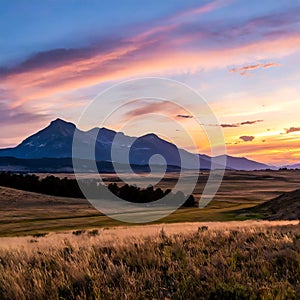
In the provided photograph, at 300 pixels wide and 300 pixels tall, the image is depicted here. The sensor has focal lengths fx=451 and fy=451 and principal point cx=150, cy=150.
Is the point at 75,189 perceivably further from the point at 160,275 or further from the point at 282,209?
the point at 160,275

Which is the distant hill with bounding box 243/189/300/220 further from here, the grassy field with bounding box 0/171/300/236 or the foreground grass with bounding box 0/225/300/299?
the foreground grass with bounding box 0/225/300/299

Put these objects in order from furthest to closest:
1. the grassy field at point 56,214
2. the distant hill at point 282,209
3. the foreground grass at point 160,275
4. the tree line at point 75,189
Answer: the tree line at point 75,189 < the distant hill at point 282,209 < the grassy field at point 56,214 < the foreground grass at point 160,275

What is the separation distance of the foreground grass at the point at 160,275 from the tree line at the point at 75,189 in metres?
73.3

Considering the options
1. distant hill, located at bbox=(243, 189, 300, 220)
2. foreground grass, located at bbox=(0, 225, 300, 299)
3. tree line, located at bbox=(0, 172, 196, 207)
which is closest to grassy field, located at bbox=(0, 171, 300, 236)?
distant hill, located at bbox=(243, 189, 300, 220)

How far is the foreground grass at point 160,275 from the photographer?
25.0 feet

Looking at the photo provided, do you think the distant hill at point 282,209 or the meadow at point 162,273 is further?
the distant hill at point 282,209

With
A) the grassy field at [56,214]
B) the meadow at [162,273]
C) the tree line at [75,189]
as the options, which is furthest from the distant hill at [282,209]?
the meadow at [162,273]

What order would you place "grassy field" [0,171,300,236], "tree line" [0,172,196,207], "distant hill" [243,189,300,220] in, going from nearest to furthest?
"grassy field" [0,171,300,236] → "distant hill" [243,189,300,220] → "tree line" [0,172,196,207]

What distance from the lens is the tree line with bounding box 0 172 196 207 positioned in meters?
86.7

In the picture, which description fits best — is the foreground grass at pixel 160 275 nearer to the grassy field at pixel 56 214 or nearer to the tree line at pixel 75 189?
the grassy field at pixel 56 214

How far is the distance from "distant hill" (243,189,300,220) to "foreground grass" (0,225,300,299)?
43641mm

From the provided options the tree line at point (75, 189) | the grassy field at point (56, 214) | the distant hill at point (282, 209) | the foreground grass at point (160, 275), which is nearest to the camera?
the foreground grass at point (160, 275)

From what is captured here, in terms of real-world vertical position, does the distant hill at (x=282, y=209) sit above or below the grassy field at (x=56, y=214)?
above

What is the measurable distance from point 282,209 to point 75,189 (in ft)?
158
